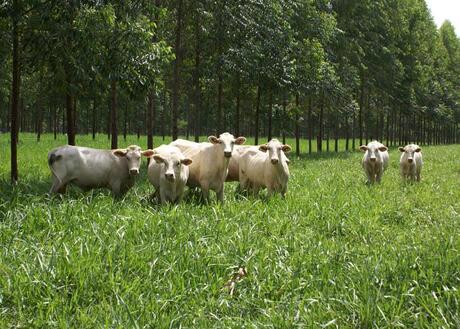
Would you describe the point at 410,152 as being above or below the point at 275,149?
below

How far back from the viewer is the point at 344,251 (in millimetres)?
6219

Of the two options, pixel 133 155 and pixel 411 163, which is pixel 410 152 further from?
pixel 133 155

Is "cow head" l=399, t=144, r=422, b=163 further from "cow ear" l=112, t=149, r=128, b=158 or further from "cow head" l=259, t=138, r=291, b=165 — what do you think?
"cow ear" l=112, t=149, r=128, b=158

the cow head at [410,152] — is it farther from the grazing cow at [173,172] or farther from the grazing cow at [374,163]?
the grazing cow at [173,172]

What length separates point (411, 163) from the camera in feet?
46.4

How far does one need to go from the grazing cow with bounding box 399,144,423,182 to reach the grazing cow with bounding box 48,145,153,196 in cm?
811

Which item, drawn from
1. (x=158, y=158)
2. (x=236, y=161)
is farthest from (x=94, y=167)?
(x=236, y=161)

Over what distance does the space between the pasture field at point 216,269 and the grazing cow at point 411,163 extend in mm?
6207

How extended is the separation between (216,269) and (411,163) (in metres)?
10.2

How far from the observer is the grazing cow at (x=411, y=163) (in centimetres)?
1418

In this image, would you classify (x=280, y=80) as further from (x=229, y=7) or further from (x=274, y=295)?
(x=274, y=295)

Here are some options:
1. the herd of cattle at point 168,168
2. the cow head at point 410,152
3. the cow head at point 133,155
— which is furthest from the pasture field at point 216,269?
the cow head at point 410,152

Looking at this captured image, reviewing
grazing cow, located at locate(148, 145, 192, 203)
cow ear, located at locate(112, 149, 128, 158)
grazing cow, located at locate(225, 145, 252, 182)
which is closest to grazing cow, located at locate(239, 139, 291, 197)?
grazing cow, located at locate(225, 145, 252, 182)

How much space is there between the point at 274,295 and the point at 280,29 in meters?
19.0
